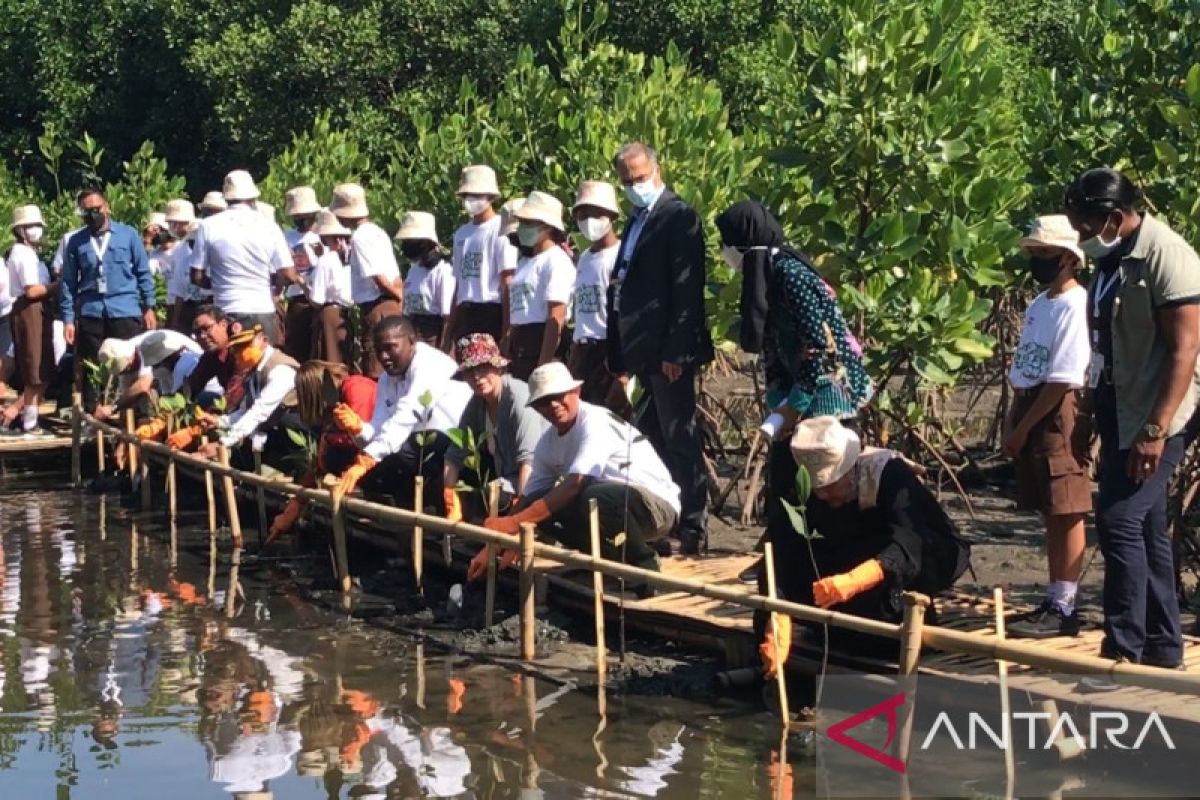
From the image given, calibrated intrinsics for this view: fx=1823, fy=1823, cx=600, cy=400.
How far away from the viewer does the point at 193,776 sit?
5.96 meters

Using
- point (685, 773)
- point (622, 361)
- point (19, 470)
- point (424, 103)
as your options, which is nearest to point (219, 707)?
point (685, 773)

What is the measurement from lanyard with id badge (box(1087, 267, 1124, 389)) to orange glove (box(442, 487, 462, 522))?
10.1ft

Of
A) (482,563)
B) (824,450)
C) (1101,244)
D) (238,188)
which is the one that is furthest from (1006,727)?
(238,188)

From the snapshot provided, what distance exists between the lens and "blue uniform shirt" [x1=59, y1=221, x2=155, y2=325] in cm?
1286

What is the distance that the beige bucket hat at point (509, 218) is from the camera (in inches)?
387

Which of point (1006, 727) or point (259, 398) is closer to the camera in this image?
point (1006, 727)

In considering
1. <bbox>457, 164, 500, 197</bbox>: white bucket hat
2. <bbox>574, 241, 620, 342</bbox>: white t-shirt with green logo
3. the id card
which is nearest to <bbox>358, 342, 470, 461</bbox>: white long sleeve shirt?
<bbox>574, 241, 620, 342</bbox>: white t-shirt with green logo

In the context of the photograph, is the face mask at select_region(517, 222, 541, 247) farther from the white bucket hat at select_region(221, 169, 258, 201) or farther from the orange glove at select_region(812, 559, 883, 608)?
the orange glove at select_region(812, 559, 883, 608)

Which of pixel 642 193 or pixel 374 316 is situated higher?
pixel 642 193

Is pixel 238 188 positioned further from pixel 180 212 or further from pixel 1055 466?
pixel 1055 466

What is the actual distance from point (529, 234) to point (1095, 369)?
3926 mm

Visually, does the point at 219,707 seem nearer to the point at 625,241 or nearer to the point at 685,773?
the point at 685,773

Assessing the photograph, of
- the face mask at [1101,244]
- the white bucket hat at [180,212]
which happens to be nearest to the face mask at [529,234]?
the face mask at [1101,244]

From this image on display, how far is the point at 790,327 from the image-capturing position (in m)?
7.16
